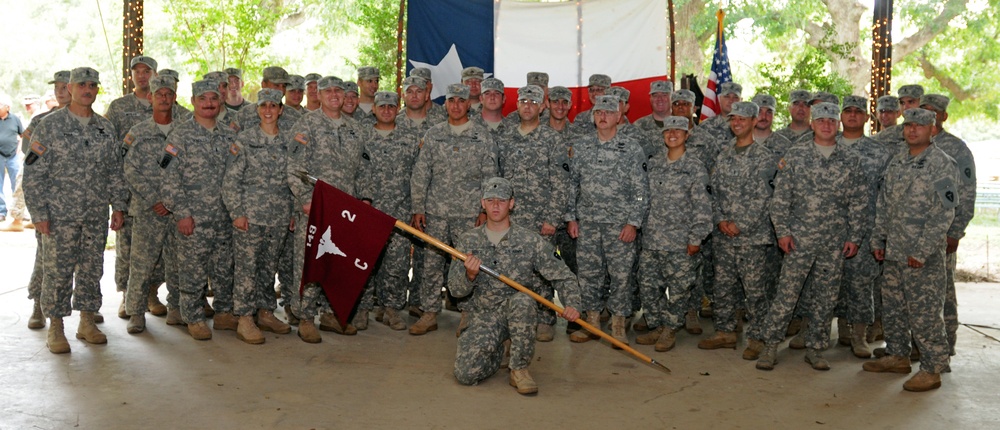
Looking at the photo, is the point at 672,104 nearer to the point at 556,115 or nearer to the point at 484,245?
the point at 556,115

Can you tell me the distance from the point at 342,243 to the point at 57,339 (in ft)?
6.75

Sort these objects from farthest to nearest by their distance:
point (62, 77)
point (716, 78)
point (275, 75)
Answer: point (716, 78) < point (275, 75) < point (62, 77)

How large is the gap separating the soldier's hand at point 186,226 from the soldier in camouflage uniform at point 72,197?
483 millimetres

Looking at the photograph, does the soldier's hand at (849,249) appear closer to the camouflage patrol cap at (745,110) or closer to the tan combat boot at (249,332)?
the camouflage patrol cap at (745,110)

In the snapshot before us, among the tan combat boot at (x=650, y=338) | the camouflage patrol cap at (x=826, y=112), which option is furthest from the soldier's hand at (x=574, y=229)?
the camouflage patrol cap at (x=826, y=112)

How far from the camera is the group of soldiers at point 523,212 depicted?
224 inches

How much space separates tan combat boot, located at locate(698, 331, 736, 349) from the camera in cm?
667

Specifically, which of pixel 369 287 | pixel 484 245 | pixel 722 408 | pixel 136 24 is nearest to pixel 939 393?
pixel 722 408

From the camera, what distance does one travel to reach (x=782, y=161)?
620cm

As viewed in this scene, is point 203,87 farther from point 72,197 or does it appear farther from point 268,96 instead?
point 72,197

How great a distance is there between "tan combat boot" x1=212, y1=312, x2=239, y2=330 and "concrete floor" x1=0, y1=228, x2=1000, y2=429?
5.5 inches

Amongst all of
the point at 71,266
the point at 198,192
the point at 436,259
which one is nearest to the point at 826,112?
the point at 436,259

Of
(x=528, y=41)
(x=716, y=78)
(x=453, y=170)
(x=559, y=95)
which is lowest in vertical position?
(x=453, y=170)

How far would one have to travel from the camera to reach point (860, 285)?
6.53 m
